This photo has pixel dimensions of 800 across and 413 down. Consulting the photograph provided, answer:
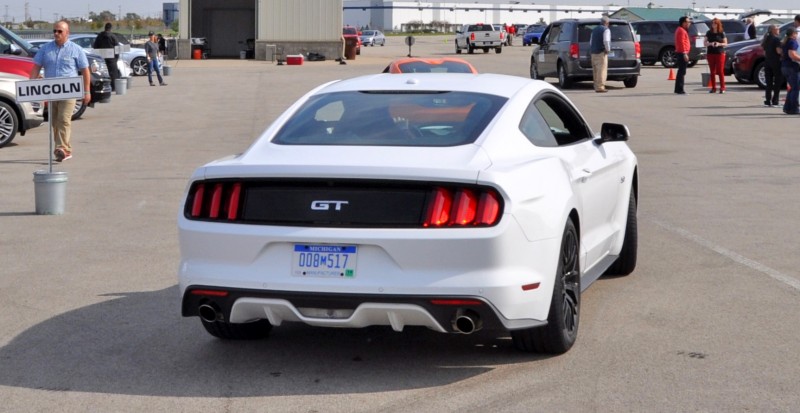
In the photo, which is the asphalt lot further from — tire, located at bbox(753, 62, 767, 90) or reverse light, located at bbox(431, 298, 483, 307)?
tire, located at bbox(753, 62, 767, 90)

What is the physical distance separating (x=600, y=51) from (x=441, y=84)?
23080 millimetres

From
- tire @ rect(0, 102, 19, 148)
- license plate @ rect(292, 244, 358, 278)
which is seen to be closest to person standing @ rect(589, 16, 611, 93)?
tire @ rect(0, 102, 19, 148)

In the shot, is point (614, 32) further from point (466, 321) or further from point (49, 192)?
point (466, 321)

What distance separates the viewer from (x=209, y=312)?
20.7 ft

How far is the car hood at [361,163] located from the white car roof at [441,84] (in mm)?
1008

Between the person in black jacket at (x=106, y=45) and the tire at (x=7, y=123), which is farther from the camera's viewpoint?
the person in black jacket at (x=106, y=45)

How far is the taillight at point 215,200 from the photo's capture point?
6.22 meters

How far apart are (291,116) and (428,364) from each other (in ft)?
5.52

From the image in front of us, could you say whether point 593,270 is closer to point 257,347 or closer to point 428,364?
point 428,364

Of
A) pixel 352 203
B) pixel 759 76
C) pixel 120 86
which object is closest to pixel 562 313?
pixel 352 203

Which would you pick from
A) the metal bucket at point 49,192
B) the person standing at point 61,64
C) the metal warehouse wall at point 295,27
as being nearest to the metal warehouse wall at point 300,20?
the metal warehouse wall at point 295,27

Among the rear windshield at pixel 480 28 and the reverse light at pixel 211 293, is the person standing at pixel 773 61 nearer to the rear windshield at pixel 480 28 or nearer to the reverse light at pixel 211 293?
the reverse light at pixel 211 293

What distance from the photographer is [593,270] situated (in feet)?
25.3

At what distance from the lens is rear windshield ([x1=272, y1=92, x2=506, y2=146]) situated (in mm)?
6617
